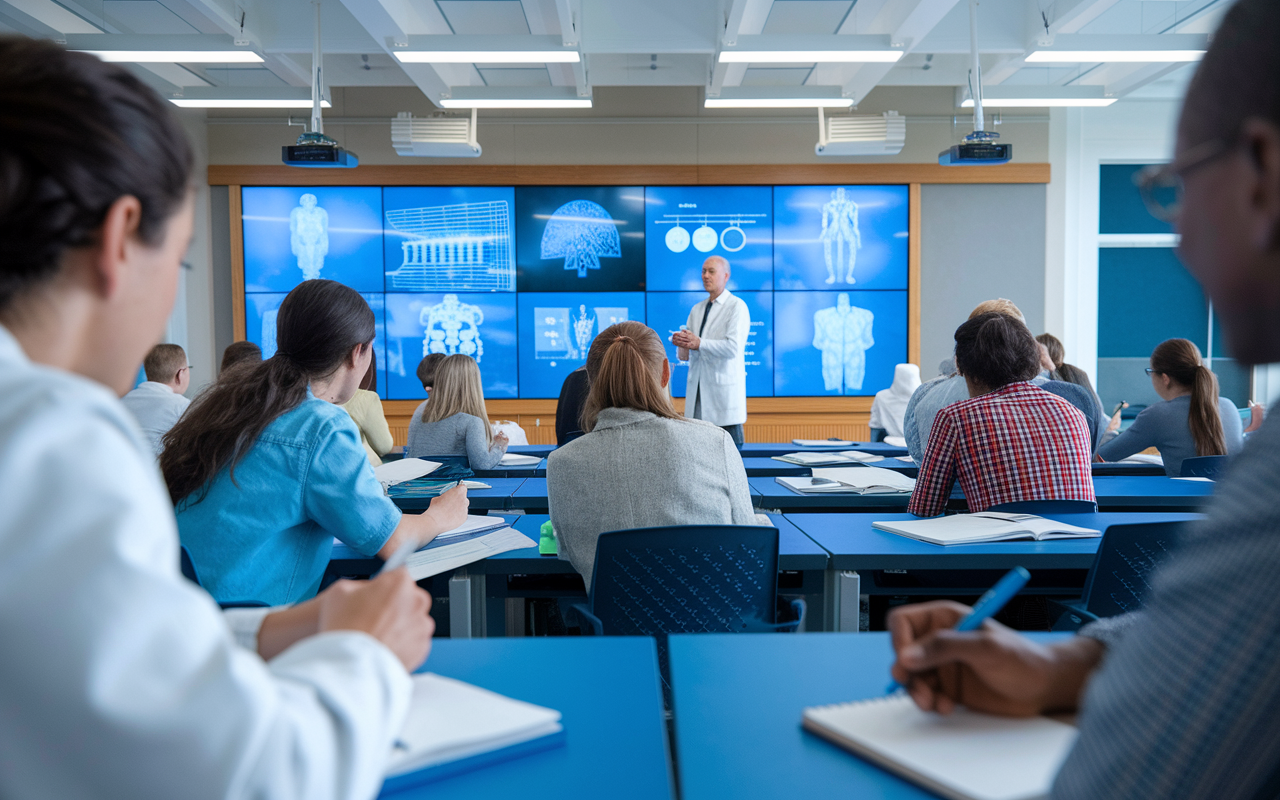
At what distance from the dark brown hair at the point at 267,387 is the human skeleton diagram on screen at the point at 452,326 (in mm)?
5651

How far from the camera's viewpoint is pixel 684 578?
75.9 inches

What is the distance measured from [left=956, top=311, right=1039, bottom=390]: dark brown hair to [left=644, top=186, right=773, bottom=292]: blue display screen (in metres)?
5.00

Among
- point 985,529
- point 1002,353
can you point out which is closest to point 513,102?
point 1002,353

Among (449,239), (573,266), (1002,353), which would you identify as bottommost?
(1002,353)

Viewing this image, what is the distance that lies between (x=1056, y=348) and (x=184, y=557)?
4909 millimetres

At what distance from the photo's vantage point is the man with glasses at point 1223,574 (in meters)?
0.52

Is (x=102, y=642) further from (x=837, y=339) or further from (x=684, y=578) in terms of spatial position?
(x=837, y=339)

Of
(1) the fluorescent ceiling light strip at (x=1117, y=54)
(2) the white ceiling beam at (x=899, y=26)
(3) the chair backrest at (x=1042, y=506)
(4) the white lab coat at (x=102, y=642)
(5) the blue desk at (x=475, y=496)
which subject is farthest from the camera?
(1) the fluorescent ceiling light strip at (x=1117, y=54)

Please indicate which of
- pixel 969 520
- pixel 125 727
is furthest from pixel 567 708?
pixel 969 520

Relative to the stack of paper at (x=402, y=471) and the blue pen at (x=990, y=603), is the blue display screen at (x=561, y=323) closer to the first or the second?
the stack of paper at (x=402, y=471)

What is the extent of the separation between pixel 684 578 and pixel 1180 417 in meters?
3.26

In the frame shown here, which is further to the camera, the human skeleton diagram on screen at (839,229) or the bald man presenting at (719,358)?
the human skeleton diagram on screen at (839,229)

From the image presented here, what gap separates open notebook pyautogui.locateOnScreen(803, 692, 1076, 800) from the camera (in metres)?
0.74

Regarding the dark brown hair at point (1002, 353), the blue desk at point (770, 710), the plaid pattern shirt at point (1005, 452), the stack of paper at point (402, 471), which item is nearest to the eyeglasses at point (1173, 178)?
the blue desk at point (770, 710)
